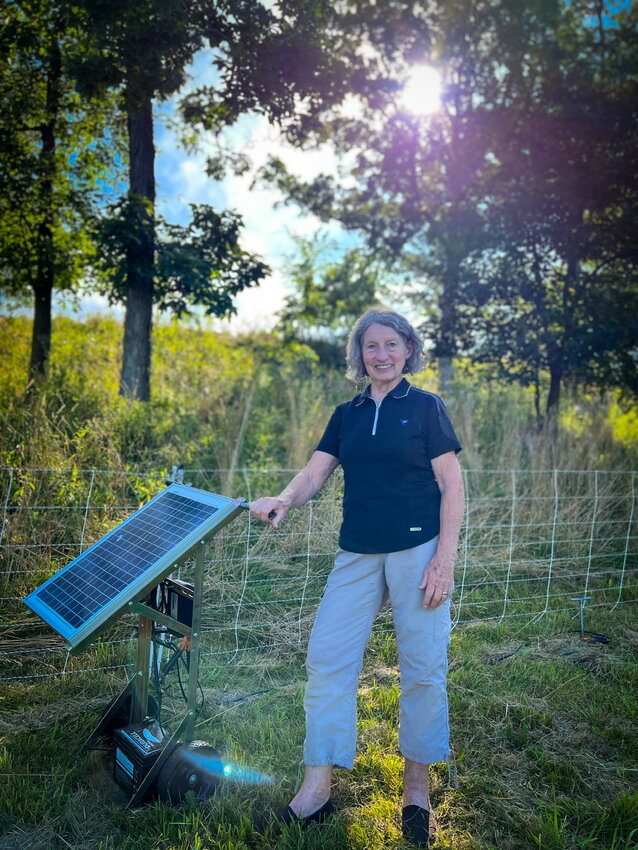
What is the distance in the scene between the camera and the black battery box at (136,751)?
6.97ft

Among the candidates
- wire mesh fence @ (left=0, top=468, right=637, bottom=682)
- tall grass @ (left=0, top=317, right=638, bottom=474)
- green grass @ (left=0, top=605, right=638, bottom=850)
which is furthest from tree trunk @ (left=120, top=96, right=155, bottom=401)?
green grass @ (left=0, top=605, right=638, bottom=850)

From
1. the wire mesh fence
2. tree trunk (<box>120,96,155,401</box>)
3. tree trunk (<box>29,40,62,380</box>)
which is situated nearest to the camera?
the wire mesh fence

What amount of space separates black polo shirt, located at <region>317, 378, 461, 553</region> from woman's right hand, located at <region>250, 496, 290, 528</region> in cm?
24

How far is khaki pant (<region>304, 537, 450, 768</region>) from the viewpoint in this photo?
6.95ft

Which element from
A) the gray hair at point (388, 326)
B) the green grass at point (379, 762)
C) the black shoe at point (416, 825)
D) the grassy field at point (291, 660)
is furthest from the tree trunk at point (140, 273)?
the black shoe at point (416, 825)

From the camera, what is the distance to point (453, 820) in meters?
2.21

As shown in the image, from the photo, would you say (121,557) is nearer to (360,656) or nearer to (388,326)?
(360,656)

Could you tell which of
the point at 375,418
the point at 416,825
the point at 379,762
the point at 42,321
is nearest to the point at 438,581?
the point at 375,418

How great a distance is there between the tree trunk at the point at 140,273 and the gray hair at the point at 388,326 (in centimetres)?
526

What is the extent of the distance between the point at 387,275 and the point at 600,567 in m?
7.08

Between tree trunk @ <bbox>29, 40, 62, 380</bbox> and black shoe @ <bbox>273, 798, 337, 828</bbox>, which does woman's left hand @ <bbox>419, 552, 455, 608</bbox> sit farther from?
tree trunk @ <bbox>29, 40, 62, 380</bbox>

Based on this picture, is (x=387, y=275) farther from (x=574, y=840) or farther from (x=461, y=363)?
(x=574, y=840)

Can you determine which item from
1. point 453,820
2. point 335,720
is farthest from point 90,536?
point 453,820

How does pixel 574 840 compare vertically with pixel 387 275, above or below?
below
